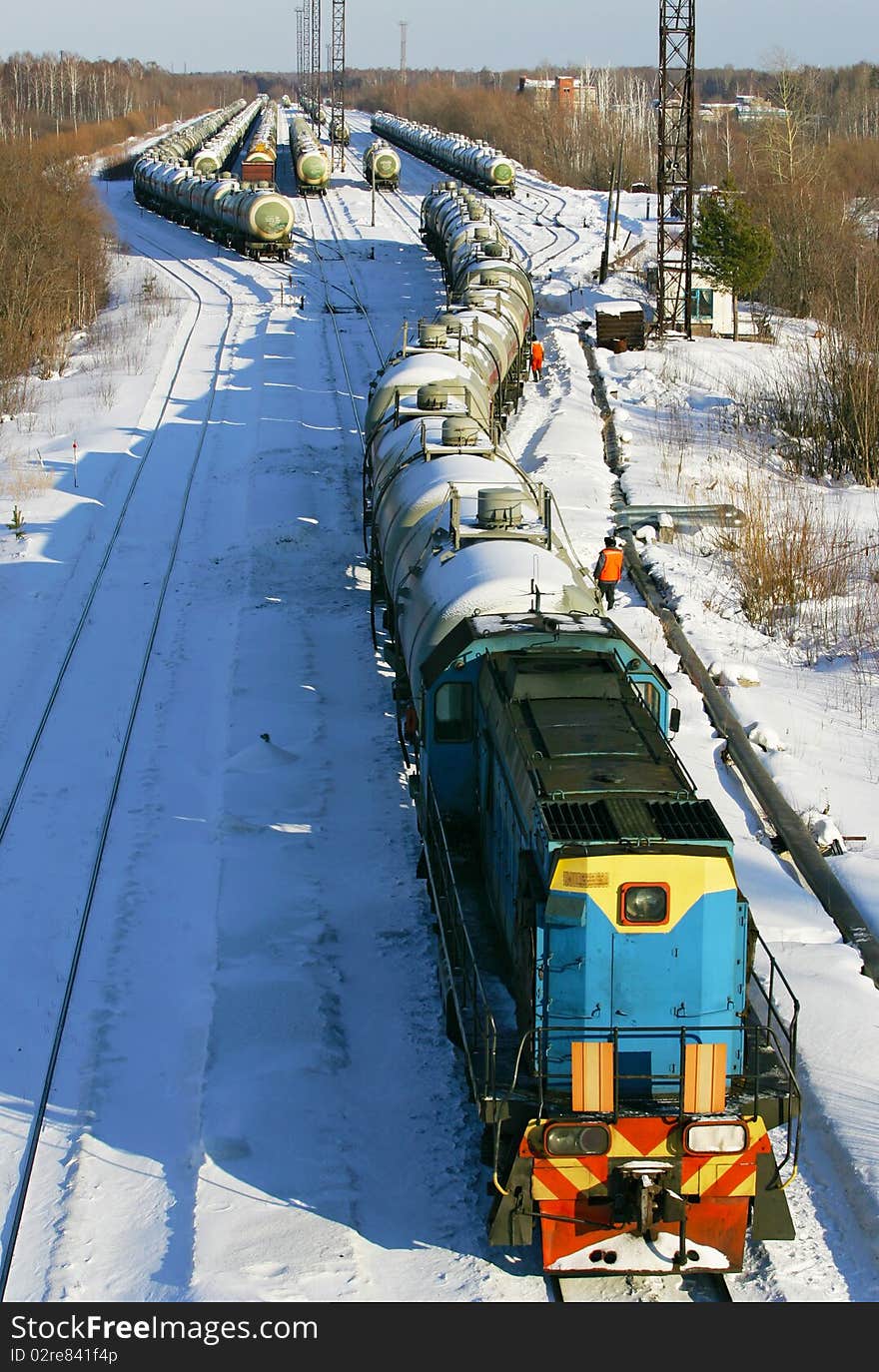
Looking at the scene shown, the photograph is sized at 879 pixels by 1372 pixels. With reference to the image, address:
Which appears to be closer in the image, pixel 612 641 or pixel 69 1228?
pixel 69 1228

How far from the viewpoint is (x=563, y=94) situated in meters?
164

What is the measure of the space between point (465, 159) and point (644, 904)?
262 ft

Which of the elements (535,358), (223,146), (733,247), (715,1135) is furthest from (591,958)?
(223,146)

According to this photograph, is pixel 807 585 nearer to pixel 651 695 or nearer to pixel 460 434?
pixel 460 434

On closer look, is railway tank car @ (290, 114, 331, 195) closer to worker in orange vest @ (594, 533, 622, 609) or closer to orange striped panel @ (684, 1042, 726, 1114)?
worker in orange vest @ (594, 533, 622, 609)

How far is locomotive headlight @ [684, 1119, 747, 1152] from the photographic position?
8859 mm

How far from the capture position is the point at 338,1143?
10.8 metres

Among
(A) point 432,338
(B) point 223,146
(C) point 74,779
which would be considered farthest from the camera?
(B) point 223,146

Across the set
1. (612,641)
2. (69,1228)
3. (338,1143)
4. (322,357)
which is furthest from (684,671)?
(322,357)

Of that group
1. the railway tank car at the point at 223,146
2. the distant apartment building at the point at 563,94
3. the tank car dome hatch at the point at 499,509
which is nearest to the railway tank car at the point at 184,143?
the railway tank car at the point at 223,146

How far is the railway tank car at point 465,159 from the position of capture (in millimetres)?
76438

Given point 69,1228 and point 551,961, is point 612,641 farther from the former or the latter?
point 69,1228
